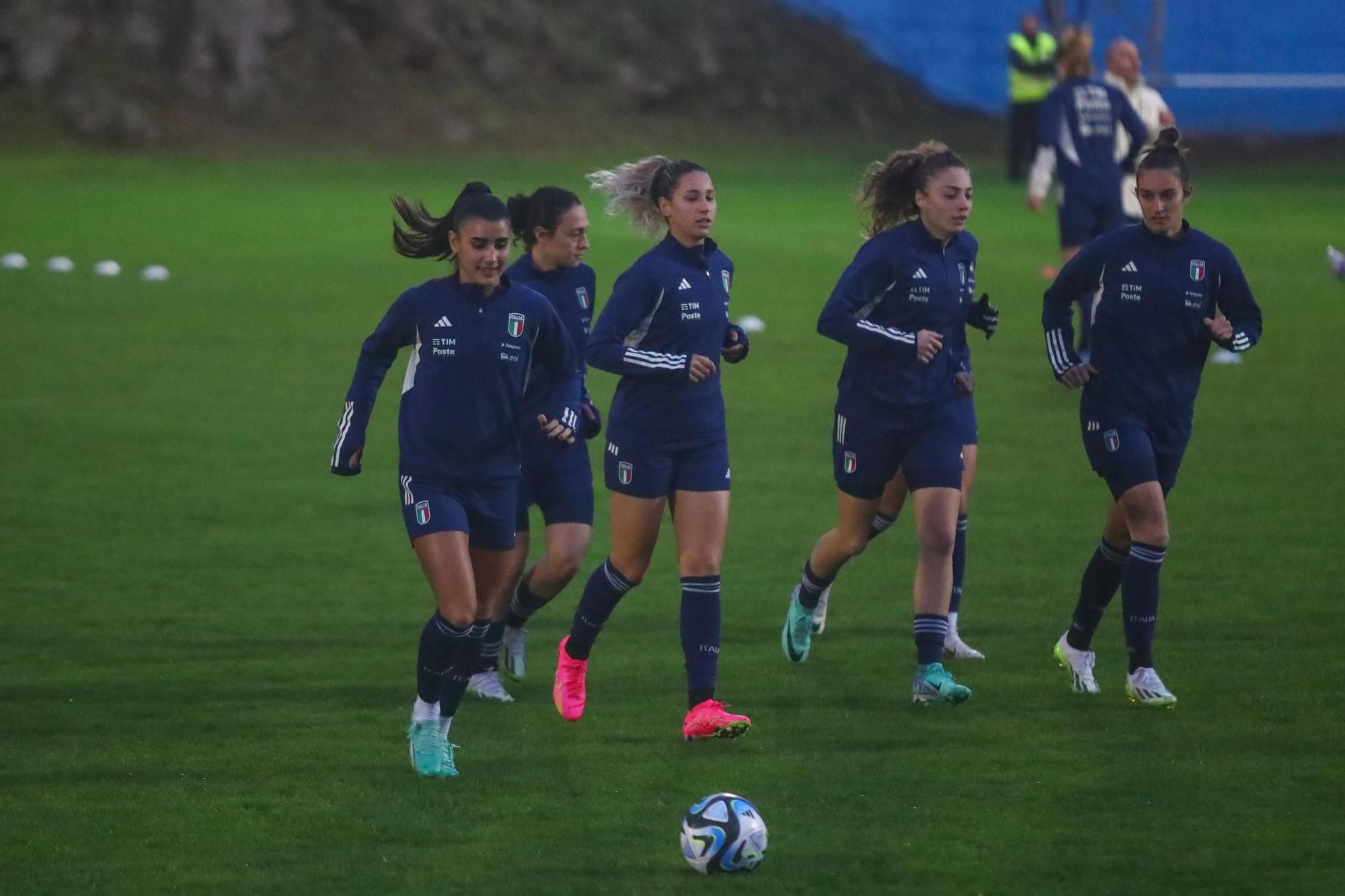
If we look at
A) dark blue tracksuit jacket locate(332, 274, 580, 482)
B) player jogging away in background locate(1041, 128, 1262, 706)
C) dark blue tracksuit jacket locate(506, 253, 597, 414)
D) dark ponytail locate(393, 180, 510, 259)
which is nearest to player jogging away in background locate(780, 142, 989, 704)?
player jogging away in background locate(1041, 128, 1262, 706)

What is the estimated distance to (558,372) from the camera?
711cm

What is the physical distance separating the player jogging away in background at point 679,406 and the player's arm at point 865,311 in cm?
42

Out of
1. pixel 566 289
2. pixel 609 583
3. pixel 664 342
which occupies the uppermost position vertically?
pixel 566 289

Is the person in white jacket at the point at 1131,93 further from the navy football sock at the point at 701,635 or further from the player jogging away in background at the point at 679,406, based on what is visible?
the navy football sock at the point at 701,635

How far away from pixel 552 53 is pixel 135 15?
7.93m

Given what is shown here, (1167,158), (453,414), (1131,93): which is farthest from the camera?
(1131,93)

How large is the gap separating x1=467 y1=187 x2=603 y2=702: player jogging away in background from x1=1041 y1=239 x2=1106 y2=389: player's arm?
1768mm

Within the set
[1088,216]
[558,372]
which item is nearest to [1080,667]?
[558,372]

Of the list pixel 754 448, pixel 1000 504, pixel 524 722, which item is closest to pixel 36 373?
pixel 754 448

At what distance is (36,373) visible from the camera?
51.6ft

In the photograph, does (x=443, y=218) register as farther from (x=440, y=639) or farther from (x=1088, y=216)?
(x=1088, y=216)

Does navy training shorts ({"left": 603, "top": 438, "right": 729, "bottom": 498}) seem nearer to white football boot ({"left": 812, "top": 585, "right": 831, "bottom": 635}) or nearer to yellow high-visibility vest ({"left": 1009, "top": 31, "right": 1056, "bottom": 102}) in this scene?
white football boot ({"left": 812, "top": 585, "right": 831, "bottom": 635})

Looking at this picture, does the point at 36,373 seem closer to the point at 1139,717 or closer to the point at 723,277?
the point at 723,277

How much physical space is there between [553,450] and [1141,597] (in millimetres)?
2292
